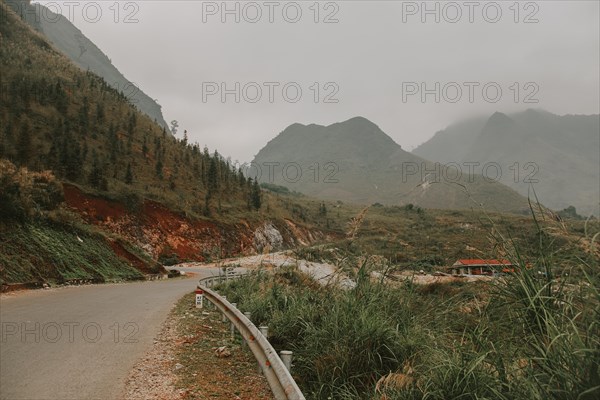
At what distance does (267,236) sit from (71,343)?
56.8m

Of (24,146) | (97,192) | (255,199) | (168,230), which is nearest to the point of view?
(97,192)

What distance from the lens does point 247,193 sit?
3238 inches

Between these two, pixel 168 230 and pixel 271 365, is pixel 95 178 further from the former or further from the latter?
pixel 271 365

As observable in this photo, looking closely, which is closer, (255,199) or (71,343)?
(71,343)

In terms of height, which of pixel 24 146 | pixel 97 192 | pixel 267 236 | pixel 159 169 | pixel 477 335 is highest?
pixel 24 146

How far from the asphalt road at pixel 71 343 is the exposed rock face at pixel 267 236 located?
154 ft

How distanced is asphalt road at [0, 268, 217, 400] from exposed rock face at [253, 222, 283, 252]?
4699 cm

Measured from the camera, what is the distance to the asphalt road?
5262 mm

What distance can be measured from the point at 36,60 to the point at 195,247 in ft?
199

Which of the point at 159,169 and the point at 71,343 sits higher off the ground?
the point at 159,169

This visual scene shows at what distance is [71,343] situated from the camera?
7613 mm

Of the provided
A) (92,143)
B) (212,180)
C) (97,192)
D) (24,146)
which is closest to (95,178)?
(97,192)

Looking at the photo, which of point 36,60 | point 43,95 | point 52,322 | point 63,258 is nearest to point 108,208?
point 63,258

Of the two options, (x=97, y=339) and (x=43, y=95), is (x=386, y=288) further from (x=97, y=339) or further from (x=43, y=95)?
(x=43, y=95)
